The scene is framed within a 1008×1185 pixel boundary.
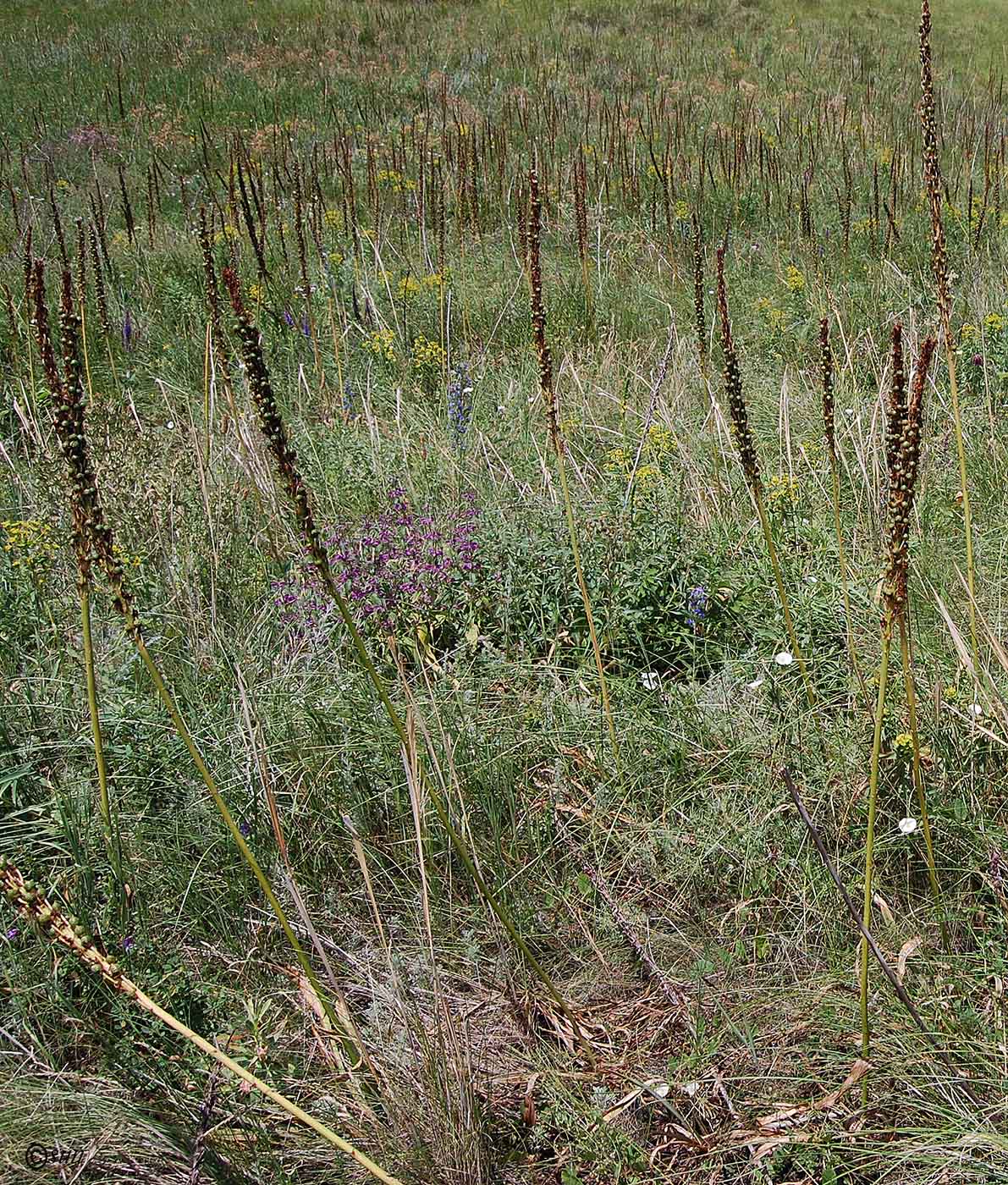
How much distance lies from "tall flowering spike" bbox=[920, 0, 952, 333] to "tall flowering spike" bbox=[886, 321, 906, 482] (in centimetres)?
60

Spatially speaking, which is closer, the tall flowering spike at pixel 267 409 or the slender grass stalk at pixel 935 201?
the tall flowering spike at pixel 267 409

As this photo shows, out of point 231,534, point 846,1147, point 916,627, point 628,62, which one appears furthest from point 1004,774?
point 628,62

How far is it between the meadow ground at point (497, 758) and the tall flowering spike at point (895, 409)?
0.05 ft

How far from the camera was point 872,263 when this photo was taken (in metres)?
5.53

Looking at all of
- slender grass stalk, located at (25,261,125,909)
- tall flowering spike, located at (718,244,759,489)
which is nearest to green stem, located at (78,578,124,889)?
slender grass stalk, located at (25,261,125,909)

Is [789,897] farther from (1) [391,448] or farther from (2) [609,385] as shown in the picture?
(2) [609,385]

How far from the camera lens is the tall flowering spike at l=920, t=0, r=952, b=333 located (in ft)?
5.30

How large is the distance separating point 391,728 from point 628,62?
15.1m

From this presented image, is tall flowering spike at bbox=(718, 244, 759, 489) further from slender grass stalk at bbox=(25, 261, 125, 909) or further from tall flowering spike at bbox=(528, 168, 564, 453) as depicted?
slender grass stalk at bbox=(25, 261, 125, 909)

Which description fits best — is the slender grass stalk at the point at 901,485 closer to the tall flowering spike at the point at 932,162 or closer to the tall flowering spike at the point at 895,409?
the tall flowering spike at the point at 895,409

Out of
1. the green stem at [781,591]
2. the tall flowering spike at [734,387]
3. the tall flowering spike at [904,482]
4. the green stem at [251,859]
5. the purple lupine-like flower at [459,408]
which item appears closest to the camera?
the tall flowering spike at [904,482]

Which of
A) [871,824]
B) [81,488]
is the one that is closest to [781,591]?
[871,824]

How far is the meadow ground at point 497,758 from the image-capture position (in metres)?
1.56

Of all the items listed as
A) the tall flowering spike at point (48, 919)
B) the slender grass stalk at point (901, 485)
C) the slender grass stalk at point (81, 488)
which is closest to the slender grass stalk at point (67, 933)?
the tall flowering spike at point (48, 919)
